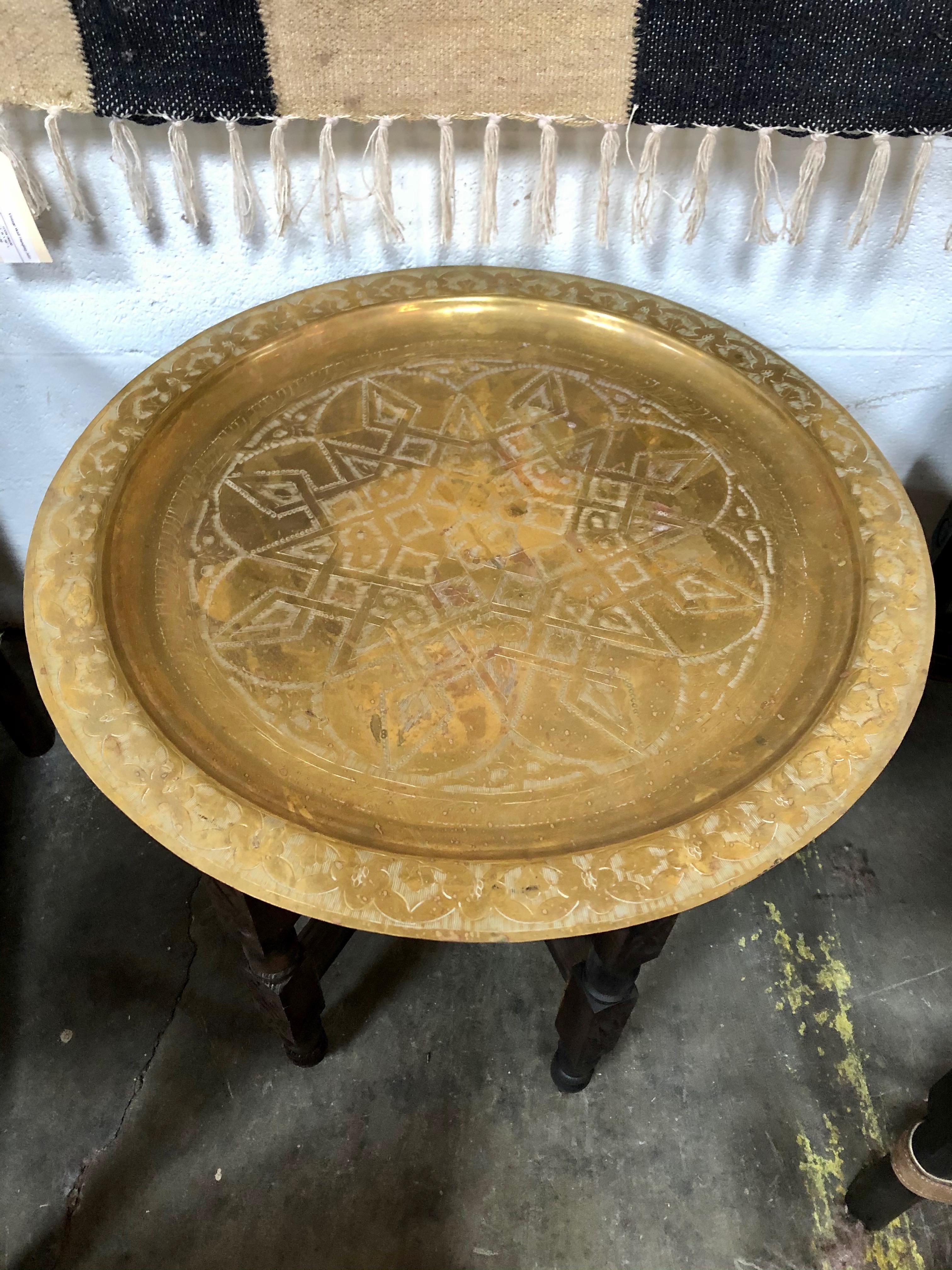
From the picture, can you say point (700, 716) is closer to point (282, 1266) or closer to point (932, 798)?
point (282, 1266)

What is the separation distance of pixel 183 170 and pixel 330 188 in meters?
0.16

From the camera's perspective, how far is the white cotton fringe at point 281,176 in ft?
2.93

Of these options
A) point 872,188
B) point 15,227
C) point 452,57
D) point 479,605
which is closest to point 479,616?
point 479,605

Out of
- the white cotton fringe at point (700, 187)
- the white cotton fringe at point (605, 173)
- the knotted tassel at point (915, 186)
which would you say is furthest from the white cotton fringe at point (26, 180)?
the knotted tassel at point (915, 186)

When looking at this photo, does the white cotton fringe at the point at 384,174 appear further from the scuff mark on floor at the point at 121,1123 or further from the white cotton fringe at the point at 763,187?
the scuff mark on floor at the point at 121,1123

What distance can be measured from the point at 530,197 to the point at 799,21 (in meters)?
0.36

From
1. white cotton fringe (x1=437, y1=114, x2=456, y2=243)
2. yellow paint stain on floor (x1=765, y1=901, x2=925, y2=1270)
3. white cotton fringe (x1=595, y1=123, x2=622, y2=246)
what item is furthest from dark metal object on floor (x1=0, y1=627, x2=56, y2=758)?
yellow paint stain on floor (x1=765, y1=901, x2=925, y2=1270)

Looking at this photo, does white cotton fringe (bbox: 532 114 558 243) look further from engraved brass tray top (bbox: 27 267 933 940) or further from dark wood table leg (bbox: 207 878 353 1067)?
dark wood table leg (bbox: 207 878 353 1067)

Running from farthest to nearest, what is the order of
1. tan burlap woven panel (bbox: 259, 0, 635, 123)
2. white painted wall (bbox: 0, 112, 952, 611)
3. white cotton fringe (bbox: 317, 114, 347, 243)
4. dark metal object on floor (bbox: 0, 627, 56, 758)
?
1. dark metal object on floor (bbox: 0, 627, 56, 758)
2. white painted wall (bbox: 0, 112, 952, 611)
3. white cotton fringe (bbox: 317, 114, 347, 243)
4. tan burlap woven panel (bbox: 259, 0, 635, 123)

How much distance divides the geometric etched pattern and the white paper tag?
41 cm

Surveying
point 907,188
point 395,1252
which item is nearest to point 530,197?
point 907,188

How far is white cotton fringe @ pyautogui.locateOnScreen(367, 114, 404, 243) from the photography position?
2.96 feet

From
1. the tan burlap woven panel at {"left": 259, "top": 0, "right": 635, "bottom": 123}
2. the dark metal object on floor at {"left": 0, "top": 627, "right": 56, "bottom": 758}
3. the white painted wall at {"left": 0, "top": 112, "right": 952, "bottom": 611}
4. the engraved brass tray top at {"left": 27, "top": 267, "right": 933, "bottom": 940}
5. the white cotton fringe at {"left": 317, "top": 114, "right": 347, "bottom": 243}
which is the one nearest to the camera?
the engraved brass tray top at {"left": 27, "top": 267, "right": 933, "bottom": 940}

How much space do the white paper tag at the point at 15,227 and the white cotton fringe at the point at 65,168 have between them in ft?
0.17
